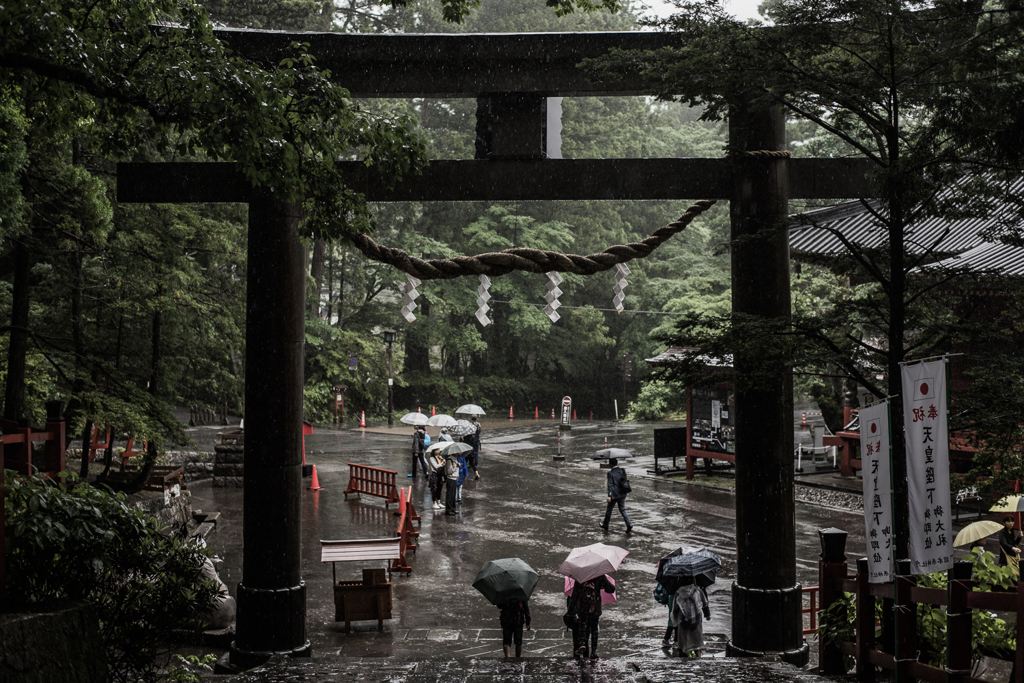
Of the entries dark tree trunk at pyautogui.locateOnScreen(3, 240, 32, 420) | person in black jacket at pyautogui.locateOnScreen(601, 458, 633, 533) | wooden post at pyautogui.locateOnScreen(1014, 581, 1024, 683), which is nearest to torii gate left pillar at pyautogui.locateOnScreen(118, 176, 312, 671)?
dark tree trunk at pyautogui.locateOnScreen(3, 240, 32, 420)

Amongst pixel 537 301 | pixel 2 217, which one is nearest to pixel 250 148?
pixel 2 217

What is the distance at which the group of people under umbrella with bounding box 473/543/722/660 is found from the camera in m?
8.59

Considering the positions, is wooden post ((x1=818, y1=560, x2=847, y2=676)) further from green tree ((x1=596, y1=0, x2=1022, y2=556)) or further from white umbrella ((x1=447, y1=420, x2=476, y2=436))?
white umbrella ((x1=447, y1=420, x2=476, y2=436))

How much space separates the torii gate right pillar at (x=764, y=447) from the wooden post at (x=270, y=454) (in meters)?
4.03

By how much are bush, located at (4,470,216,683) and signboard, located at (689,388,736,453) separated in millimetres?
17543

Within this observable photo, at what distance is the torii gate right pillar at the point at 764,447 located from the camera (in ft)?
25.3

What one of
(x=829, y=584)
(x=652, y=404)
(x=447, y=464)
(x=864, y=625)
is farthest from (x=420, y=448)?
(x=652, y=404)

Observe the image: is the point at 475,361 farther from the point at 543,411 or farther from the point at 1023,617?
the point at 1023,617

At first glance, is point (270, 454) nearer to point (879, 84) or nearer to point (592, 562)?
point (592, 562)

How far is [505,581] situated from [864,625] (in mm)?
3428

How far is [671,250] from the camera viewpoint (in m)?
45.5

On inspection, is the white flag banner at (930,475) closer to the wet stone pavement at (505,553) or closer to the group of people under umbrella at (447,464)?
the wet stone pavement at (505,553)

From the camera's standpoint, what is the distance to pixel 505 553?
1405 cm

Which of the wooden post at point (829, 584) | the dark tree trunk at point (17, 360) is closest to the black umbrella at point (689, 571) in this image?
the wooden post at point (829, 584)
